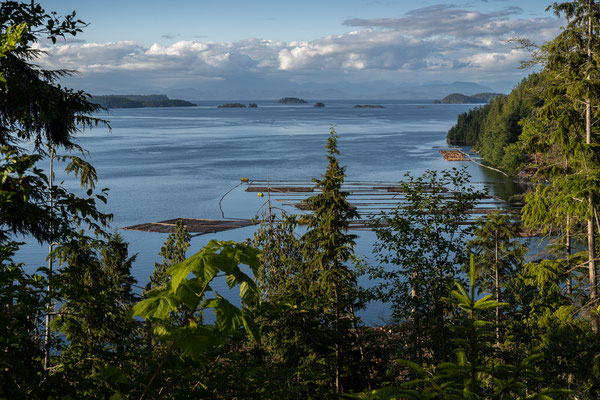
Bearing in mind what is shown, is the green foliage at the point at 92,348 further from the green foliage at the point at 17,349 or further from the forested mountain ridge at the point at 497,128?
the forested mountain ridge at the point at 497,128

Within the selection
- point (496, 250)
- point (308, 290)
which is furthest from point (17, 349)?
point (496, 250)

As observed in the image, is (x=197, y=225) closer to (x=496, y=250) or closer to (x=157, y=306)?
(x=496, y=250)

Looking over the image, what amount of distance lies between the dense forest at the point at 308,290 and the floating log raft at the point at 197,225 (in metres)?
20.0

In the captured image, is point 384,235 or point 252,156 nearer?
point 384,235

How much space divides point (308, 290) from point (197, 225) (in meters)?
30.8

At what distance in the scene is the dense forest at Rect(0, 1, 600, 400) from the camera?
2900 mm

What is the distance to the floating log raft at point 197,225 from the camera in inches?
1770

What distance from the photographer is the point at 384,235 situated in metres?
11.7

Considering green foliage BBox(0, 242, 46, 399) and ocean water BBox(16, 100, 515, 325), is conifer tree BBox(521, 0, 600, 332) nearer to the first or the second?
green foliage BBox(0, 242, 46, 399)

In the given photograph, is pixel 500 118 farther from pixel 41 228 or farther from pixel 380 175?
pixel 41 228

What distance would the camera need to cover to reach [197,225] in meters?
46.7

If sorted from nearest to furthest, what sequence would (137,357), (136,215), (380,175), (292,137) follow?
(137,357)
(136,215)
(380,175)
(292,137)

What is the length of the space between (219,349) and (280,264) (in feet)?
63.5

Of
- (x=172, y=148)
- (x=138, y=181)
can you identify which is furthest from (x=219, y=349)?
(x=172, y=148)
